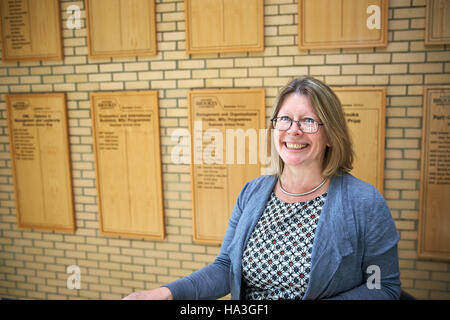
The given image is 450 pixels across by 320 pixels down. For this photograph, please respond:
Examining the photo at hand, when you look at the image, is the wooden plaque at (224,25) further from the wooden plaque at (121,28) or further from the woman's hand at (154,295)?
the woman's hand at (154,295)

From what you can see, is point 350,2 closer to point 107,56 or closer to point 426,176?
point 426,176

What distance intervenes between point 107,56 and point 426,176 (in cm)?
323

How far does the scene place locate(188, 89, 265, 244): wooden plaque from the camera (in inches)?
128

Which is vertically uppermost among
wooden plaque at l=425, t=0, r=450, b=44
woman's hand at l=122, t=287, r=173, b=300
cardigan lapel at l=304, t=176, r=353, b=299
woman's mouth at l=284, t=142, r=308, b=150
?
wooden plaque at l=425, t=0, r=450, b=44

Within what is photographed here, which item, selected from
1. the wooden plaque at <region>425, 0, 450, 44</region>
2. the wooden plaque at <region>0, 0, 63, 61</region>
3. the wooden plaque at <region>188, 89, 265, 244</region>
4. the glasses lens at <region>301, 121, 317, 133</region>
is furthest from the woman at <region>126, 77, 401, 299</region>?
the wooden plaque at <region>0, 0, 63, 61</region>

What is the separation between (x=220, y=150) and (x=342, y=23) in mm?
1560

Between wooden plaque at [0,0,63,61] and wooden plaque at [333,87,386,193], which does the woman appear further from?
wooden plaque at [0,0,63,61]

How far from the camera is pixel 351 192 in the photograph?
168 cm

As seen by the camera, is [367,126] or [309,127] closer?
[309,127]

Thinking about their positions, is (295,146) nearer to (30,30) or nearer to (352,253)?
(352,253)

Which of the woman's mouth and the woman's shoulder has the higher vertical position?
the woman's mouth

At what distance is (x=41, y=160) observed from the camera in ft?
12.6

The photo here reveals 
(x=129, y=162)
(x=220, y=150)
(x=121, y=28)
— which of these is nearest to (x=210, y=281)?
(x=220, y=150)
